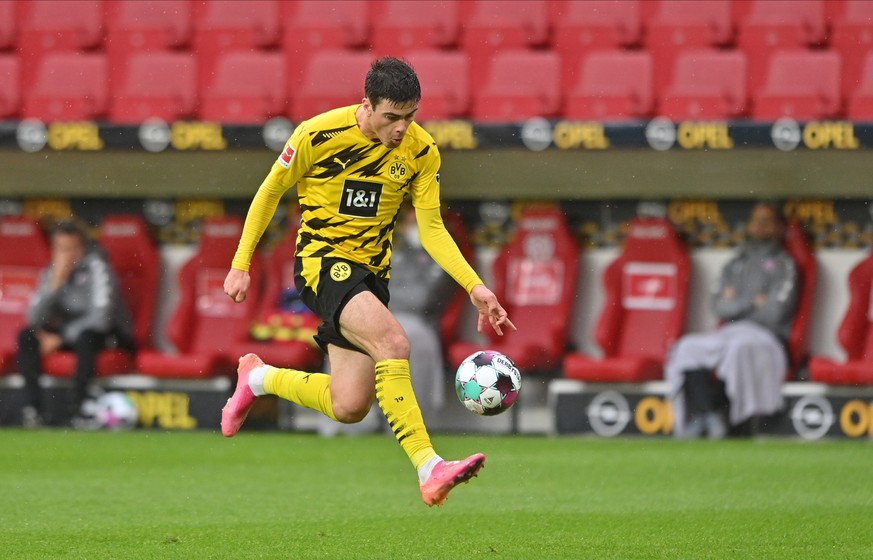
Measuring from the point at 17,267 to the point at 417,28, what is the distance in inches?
146

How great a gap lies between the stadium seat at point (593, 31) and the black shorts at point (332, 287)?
18.4 feet

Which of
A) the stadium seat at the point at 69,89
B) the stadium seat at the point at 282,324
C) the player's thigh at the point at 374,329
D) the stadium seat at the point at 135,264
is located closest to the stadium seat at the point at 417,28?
the stadium seat at the point at 282,324

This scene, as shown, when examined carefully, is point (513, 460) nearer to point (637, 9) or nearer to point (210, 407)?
point (210, 407)

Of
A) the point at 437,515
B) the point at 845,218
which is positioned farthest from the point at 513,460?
the point at 845,218

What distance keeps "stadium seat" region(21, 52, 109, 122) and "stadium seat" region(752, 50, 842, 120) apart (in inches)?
197

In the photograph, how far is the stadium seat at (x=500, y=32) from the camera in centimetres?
1152

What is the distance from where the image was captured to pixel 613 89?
10750mm

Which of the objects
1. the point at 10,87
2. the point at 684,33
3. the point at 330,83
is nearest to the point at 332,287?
the point at 330,83

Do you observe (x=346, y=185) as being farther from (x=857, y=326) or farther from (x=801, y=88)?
(x=857, y=326)

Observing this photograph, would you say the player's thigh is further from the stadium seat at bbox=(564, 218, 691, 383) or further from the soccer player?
the stadium seat at bbox=(564, 218, 691, 383)

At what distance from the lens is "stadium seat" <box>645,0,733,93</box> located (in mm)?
11086

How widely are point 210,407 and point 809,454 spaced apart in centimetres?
429

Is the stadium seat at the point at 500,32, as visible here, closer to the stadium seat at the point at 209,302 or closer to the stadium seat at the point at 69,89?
the stadium seat at the point at 209,302

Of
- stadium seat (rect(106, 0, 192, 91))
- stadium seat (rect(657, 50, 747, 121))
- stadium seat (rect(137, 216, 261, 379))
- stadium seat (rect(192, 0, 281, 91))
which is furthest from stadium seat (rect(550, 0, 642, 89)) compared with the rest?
stadium seat (rect(106, 0, 192, 91))
